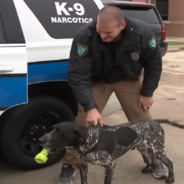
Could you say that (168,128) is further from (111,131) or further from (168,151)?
(111,131)

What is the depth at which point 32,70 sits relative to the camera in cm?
324

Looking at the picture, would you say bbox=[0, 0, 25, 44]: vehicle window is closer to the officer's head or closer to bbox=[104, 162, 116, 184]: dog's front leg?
the officer's head

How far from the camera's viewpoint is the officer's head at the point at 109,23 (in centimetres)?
272

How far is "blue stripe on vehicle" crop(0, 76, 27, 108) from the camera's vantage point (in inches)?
119

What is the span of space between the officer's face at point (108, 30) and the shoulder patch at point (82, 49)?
0.21 metres

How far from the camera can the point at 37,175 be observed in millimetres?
3568

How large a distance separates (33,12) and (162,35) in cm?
231

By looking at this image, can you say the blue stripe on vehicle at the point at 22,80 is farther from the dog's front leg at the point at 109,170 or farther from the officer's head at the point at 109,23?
the dog's front leg at the point at 109,170

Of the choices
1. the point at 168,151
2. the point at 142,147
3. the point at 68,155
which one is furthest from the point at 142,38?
the point at 168,151

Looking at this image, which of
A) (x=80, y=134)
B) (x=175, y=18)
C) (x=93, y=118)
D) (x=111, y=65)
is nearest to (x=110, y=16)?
(x=111, y=65)

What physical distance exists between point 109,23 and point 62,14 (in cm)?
99

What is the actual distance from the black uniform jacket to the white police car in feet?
1.25

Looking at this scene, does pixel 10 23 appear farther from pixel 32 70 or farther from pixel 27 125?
pixel 27 125

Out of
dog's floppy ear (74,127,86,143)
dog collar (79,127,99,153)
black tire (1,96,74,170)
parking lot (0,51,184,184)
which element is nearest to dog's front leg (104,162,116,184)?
dog collar (79,127,99,153)
